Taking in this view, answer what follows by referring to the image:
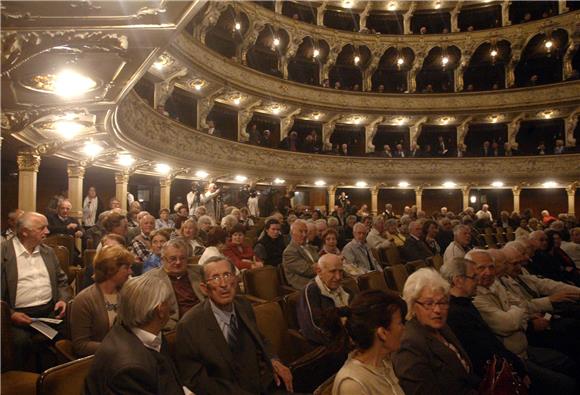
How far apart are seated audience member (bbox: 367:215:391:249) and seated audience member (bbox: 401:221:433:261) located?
30cm

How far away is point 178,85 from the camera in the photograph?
14.4m

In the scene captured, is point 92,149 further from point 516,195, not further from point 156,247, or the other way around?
point 516,195

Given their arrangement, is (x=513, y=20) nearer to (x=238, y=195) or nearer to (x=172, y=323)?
(x=238, y=195)

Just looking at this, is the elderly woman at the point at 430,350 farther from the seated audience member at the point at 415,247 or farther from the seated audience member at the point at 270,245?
the seated audience member at the point at 415,247

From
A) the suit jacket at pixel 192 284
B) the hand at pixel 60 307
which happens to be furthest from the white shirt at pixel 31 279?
the suit jacket at pixel 192 284

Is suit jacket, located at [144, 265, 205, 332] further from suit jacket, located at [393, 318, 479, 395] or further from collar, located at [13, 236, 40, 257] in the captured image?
suit jacket, located at [393, 318, 479, 395]

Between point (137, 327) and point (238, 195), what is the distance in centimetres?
1421

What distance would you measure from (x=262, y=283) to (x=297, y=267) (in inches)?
17.7

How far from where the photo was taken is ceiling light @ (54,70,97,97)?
4245 millimetres

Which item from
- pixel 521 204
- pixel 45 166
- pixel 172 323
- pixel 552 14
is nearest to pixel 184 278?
pixel 172 323

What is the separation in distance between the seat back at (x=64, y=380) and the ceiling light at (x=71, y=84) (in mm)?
3382

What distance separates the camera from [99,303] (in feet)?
8.41

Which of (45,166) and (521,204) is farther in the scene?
(521,204)

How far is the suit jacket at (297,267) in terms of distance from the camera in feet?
14.6
